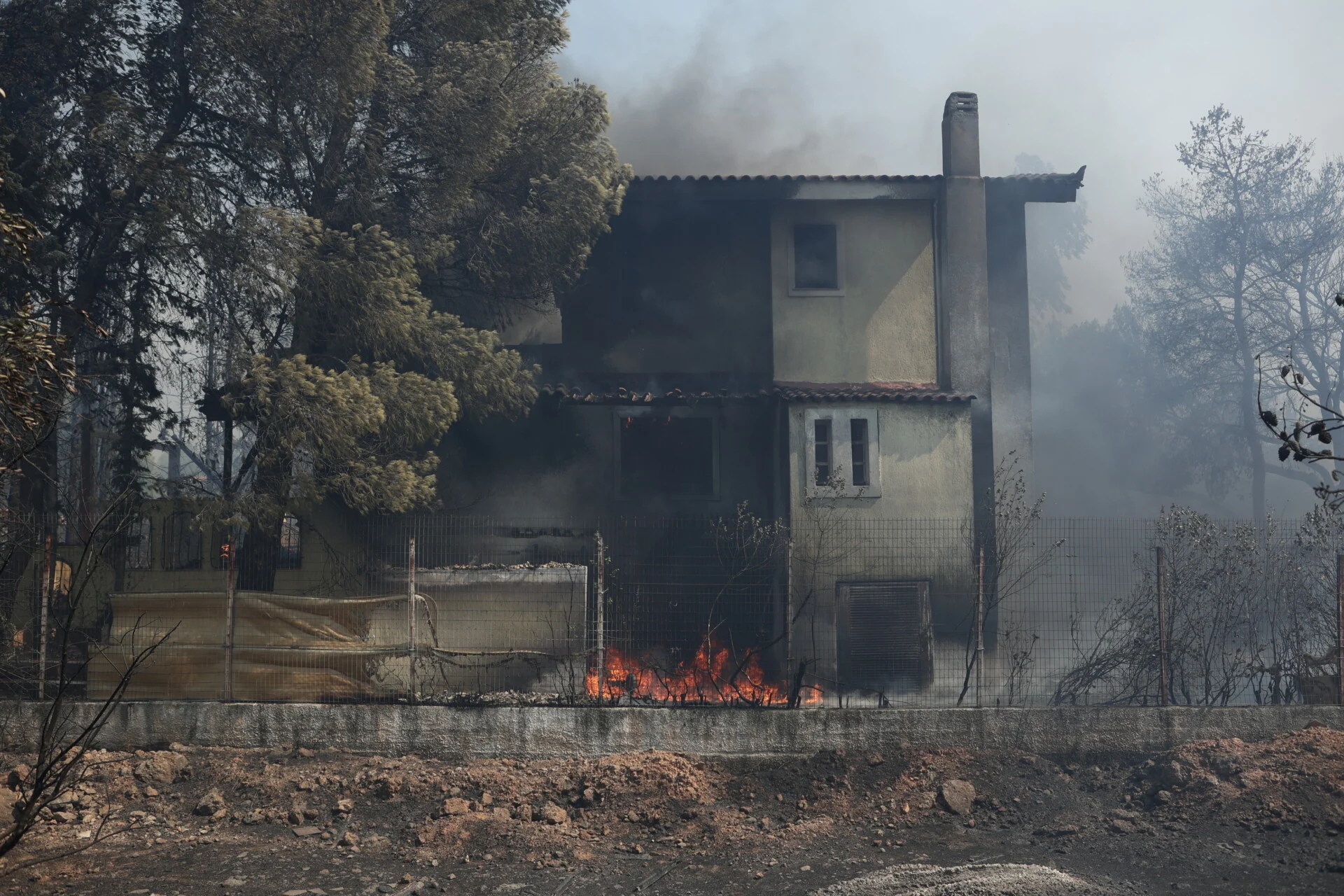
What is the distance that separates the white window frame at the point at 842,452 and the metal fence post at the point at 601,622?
4.77m

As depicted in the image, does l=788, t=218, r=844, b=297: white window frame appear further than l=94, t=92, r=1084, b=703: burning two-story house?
Yes

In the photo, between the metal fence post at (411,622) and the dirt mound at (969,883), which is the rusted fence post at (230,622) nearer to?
the metal fence post at (411,622)

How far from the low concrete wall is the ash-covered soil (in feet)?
0.60

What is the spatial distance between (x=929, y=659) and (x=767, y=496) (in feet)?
13.2

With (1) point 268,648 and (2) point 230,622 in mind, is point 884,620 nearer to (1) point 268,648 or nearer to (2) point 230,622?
(1) point 268,648

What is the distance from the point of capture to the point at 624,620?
1198 centimetres

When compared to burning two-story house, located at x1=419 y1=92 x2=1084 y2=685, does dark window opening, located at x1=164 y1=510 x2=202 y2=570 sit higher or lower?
lower

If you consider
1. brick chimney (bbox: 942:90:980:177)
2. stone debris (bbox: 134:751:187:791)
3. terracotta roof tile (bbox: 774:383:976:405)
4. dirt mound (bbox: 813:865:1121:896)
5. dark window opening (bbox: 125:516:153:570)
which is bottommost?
dirt mound (bbox: 813:865:1121:896)

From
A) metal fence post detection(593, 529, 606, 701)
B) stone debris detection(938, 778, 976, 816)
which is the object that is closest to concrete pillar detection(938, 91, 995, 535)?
stone debris detection(938, 778, 976, 816)

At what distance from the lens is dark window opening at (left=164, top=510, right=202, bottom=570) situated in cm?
1262

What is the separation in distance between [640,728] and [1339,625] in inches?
301

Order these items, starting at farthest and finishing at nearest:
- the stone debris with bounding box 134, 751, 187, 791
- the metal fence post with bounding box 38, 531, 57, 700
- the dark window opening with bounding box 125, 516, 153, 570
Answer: the dark window opening with bounding box 125, 516, 153, 570 → the metal fence post with bounding box 38, 531, 57, 700 → the stone debris with bounding box 134, 751, 187, 791

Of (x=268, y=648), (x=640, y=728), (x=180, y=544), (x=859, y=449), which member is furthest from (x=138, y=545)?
(x=859, y=449)

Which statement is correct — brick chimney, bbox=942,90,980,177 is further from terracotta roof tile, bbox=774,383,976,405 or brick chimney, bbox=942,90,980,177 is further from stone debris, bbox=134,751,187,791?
stone debris, bbox=134,751,187,791
